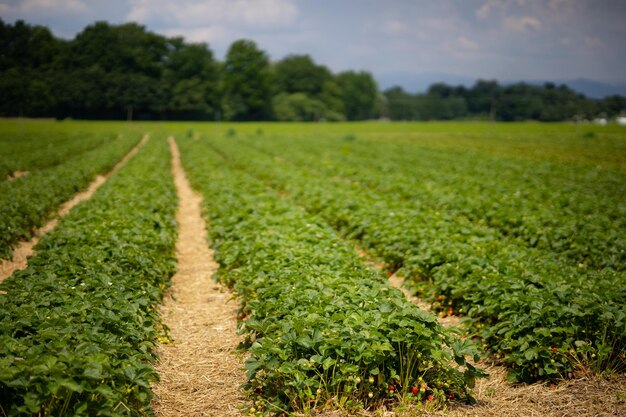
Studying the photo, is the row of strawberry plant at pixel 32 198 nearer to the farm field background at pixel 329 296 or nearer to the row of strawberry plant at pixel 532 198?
the farm field background at pixel 329 296

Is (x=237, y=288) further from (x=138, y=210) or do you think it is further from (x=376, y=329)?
(x=138, y=210)

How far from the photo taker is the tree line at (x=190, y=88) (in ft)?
182

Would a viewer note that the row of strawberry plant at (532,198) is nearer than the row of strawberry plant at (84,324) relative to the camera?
No

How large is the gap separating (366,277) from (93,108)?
256 ft

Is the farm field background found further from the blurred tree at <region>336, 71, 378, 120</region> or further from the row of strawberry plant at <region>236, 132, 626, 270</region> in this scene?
the blurred tree at <region>336, 71, 378, 120</region>

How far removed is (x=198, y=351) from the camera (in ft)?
19.6

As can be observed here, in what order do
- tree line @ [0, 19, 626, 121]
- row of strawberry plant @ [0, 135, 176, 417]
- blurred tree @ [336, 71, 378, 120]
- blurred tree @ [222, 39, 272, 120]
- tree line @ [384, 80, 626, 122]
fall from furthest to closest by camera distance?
blurred tree @ [336, 71, 378, 120]
tree line @ [384, 80, 626, 122]
blurred tree @ [222, 39, 272, 120]
tree line @ [0, 19, 626, 121]
row of strawberry plant @ [0, 135, 176, 417]

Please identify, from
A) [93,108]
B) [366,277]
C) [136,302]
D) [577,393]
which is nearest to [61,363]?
[136,302]

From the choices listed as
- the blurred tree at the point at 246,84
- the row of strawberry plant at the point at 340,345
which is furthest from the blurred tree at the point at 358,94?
the row of strawberry plant at the point at 340,345

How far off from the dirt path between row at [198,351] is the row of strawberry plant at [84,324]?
40 cm

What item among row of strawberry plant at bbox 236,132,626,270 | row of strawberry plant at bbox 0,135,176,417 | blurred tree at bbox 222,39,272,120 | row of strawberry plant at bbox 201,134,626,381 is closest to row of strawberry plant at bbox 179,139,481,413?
row of strawberry plant at bbox 201,134,626,381

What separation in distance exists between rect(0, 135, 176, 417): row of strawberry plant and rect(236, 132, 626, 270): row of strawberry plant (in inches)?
296

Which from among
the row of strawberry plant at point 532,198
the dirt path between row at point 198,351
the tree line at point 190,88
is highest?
the tree line at point 190,88

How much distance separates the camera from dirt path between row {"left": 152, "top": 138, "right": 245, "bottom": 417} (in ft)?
15.6
